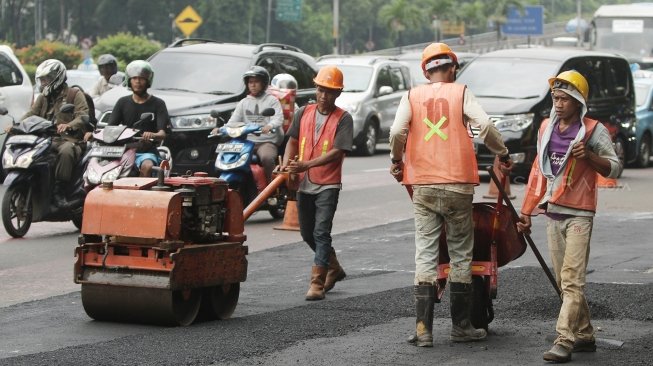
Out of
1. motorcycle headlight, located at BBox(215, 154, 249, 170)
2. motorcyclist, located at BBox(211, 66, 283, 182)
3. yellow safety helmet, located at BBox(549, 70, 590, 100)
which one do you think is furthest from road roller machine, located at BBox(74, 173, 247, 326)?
motorcyclist, located at BBox(211, 66, 283, 182)

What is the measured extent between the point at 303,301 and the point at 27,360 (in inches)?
123

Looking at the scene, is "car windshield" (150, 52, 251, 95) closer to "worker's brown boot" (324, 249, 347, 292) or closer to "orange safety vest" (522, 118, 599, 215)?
"worker's brown boot" (324, 249, 347, 292)

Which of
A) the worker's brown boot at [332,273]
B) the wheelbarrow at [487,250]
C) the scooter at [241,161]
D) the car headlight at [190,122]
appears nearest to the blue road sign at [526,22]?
the car headlight at [190,122]

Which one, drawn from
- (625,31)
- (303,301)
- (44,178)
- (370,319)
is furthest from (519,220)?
(625,31)

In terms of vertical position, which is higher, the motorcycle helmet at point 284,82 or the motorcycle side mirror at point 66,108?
the motorcycle helmet at point 284,82

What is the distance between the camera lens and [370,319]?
955 centimetres

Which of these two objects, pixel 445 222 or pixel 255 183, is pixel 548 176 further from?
pixel 255 183

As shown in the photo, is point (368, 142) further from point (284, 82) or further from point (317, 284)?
point (317, 284)

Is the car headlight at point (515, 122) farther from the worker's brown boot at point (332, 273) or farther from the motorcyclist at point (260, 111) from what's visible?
the worker's brown boot at point (332, 273)

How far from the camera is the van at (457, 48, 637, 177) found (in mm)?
22219

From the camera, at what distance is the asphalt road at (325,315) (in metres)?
8.16

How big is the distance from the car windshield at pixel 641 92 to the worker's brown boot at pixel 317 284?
18.7 meters

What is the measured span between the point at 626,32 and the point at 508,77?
83.0 ft

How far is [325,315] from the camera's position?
9727 mm
